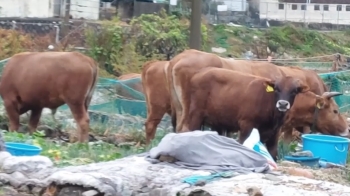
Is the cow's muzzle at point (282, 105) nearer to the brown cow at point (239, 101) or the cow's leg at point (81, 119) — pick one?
the brown cow at point (239, 101)

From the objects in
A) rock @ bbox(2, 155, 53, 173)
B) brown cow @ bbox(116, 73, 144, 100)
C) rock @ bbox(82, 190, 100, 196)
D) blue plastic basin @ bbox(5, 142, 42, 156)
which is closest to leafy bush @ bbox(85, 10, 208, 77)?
brown cow @ bbox(116, 73, 144, 100)

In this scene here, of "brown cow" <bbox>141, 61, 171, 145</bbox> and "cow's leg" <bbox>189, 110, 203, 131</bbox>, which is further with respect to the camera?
"brown cow" <bbox>141, 61, 171, 145</bbox>

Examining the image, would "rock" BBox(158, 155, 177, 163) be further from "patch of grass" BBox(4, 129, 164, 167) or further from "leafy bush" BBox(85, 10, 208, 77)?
"leafy bush" BBox(85, 10, 208, 77)

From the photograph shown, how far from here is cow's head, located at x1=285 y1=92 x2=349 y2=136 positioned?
1324 centimetres

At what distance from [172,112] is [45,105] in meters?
2.11

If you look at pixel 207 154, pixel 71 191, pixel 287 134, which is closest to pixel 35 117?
pixel 287 134

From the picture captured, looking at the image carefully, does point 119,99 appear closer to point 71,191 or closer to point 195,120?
point 195,120

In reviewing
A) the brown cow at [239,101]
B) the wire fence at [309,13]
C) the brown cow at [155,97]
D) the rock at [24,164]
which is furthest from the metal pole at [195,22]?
the wire fence at [309,13]

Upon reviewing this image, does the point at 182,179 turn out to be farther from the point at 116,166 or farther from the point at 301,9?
the point at 301,9

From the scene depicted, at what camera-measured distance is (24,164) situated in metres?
8.38

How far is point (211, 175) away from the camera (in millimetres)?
8445

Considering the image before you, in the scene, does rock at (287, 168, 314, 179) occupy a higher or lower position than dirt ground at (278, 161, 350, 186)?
higher

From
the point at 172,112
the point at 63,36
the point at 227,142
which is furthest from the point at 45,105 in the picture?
the point at 63,36

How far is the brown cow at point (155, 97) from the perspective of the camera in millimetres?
13375
